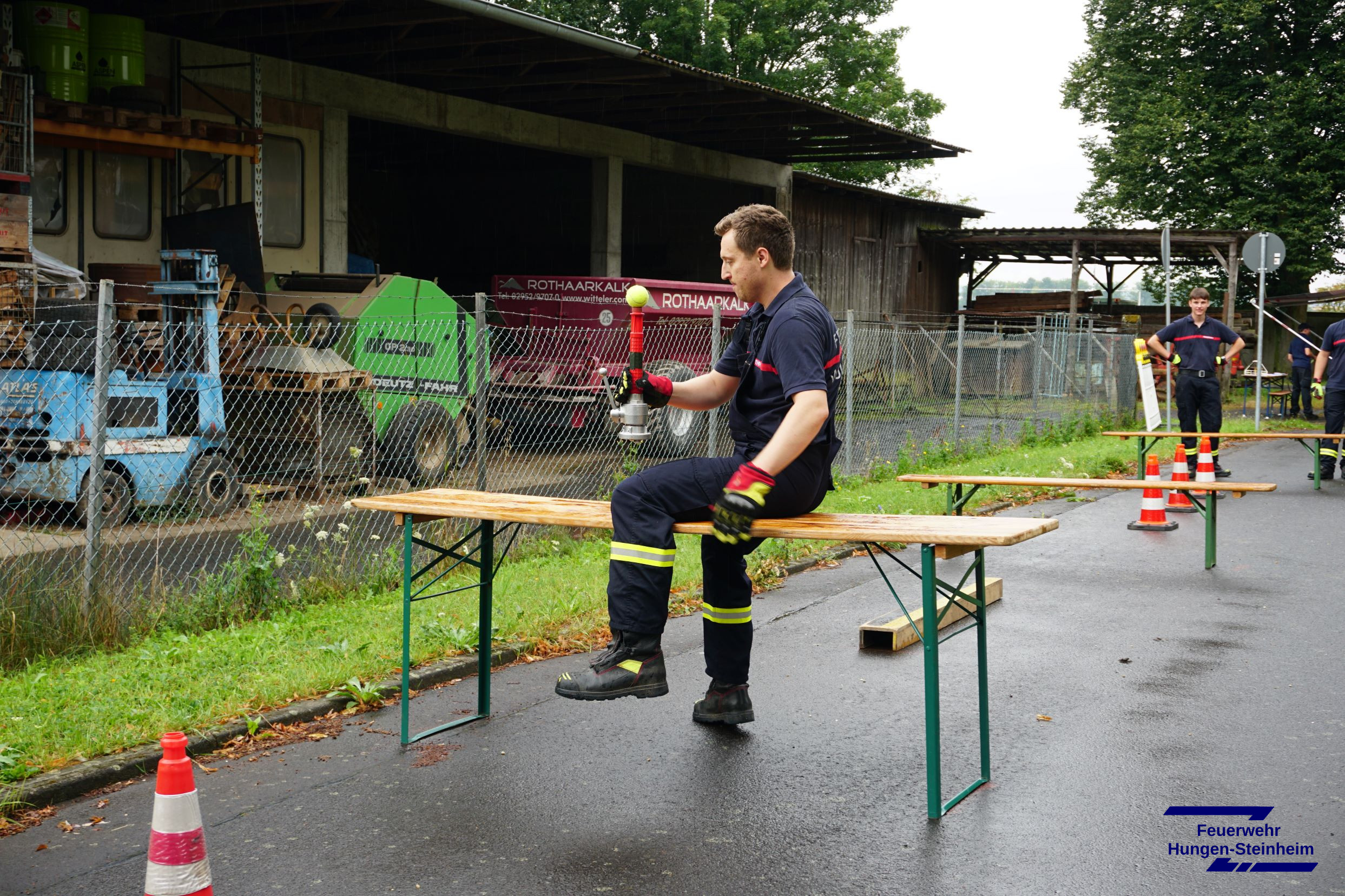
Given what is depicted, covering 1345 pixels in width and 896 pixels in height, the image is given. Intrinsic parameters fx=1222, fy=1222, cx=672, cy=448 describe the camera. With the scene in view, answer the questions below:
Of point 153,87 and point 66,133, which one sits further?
point 153,87

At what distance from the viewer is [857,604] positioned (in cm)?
782

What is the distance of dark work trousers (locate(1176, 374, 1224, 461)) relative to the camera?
1356cm

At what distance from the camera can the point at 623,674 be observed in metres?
4.38

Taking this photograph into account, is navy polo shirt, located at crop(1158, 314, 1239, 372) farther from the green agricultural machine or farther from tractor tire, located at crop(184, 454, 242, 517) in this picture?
tractor tire, located at crop(184, 454, 242, 517)

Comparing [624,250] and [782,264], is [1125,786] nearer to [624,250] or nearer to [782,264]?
[782,264]

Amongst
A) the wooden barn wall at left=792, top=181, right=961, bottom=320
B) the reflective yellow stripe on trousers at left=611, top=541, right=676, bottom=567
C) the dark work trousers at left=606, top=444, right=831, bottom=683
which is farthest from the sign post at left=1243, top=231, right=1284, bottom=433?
the reflective yellow stripe on trousers at left=611, top=541, right=676, bottom=567

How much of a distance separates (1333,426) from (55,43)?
15192mm

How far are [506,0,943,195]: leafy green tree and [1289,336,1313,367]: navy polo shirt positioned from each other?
45.1 ft

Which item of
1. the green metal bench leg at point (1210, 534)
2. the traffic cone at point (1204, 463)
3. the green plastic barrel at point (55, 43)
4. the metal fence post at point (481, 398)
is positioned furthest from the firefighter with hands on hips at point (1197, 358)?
the green plastic barrel at point (55, 43)

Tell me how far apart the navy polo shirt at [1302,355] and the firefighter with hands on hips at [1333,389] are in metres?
9.18

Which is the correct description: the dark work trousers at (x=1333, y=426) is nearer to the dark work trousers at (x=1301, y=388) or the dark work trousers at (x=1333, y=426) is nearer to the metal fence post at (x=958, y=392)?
the metal fence post at (x=958, y=392)

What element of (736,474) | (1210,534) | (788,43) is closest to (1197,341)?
(1210,534)

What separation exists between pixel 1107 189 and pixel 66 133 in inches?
1402

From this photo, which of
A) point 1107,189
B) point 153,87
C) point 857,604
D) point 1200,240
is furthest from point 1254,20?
point 857,604
